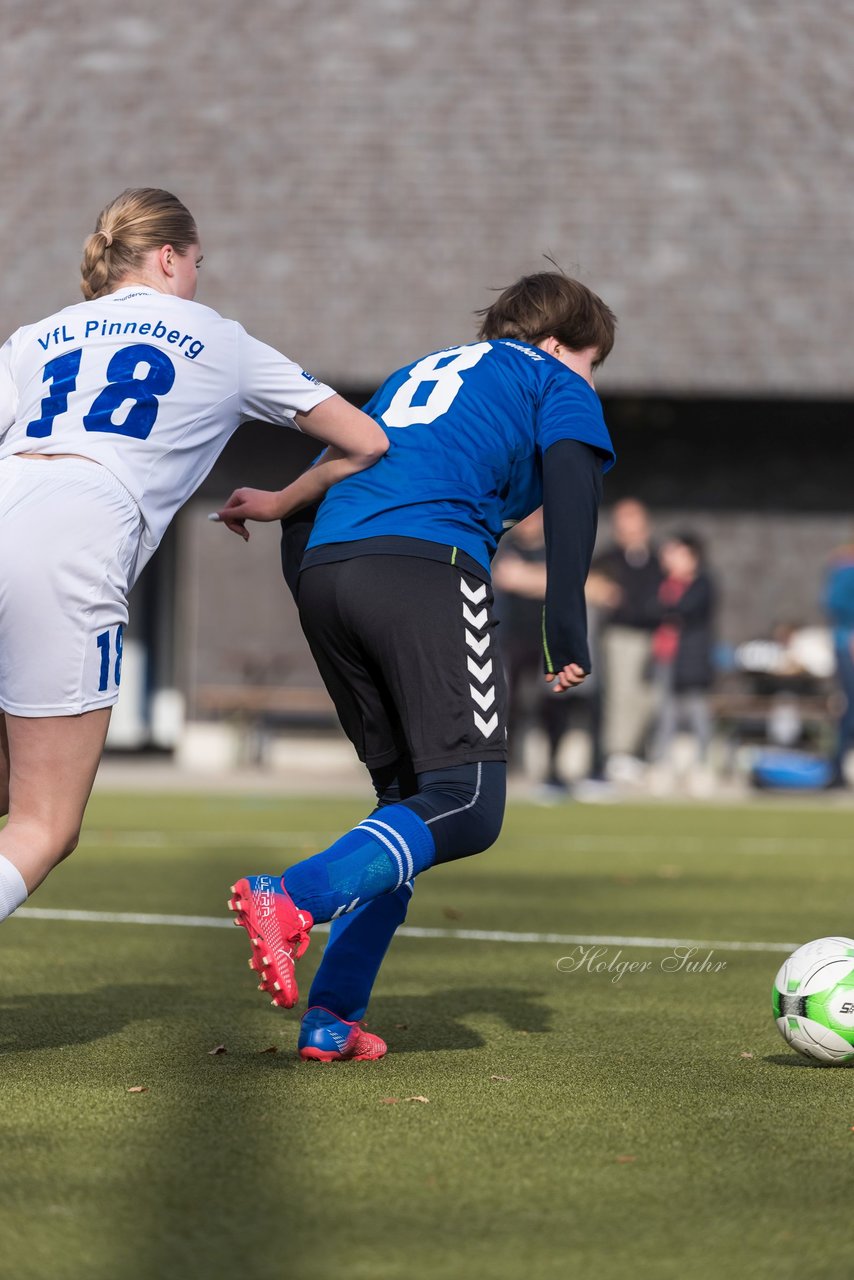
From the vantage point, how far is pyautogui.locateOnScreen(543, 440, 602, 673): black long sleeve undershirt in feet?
14.1

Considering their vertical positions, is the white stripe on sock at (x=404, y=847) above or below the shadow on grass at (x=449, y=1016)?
above

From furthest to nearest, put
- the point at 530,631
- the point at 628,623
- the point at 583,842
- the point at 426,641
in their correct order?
the point at 628,623
the point at 530,631
the point at 583,842
the point at 426,641

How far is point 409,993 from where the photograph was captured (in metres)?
5.81

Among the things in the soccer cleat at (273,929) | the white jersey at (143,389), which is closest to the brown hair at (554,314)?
the white jersey at (143,389)

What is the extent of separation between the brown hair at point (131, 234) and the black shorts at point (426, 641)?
2.61 feet

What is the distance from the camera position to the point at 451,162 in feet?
65.2

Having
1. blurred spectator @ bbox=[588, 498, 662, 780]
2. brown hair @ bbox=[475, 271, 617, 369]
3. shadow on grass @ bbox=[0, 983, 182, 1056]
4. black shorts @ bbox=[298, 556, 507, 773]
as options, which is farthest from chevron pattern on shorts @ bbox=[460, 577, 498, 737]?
blurred spectator @ bbox=[588, 498, 662, 780]

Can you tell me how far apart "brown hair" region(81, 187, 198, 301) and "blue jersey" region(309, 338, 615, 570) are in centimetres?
65

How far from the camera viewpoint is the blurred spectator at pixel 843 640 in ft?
52.8

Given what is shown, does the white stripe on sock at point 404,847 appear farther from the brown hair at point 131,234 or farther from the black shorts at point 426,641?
the brown hair at point 131,234

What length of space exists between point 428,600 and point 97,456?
78cm

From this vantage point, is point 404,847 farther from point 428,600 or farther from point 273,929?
point 428,600

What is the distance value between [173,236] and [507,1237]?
238cm

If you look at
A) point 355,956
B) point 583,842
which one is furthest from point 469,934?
point 583,842
